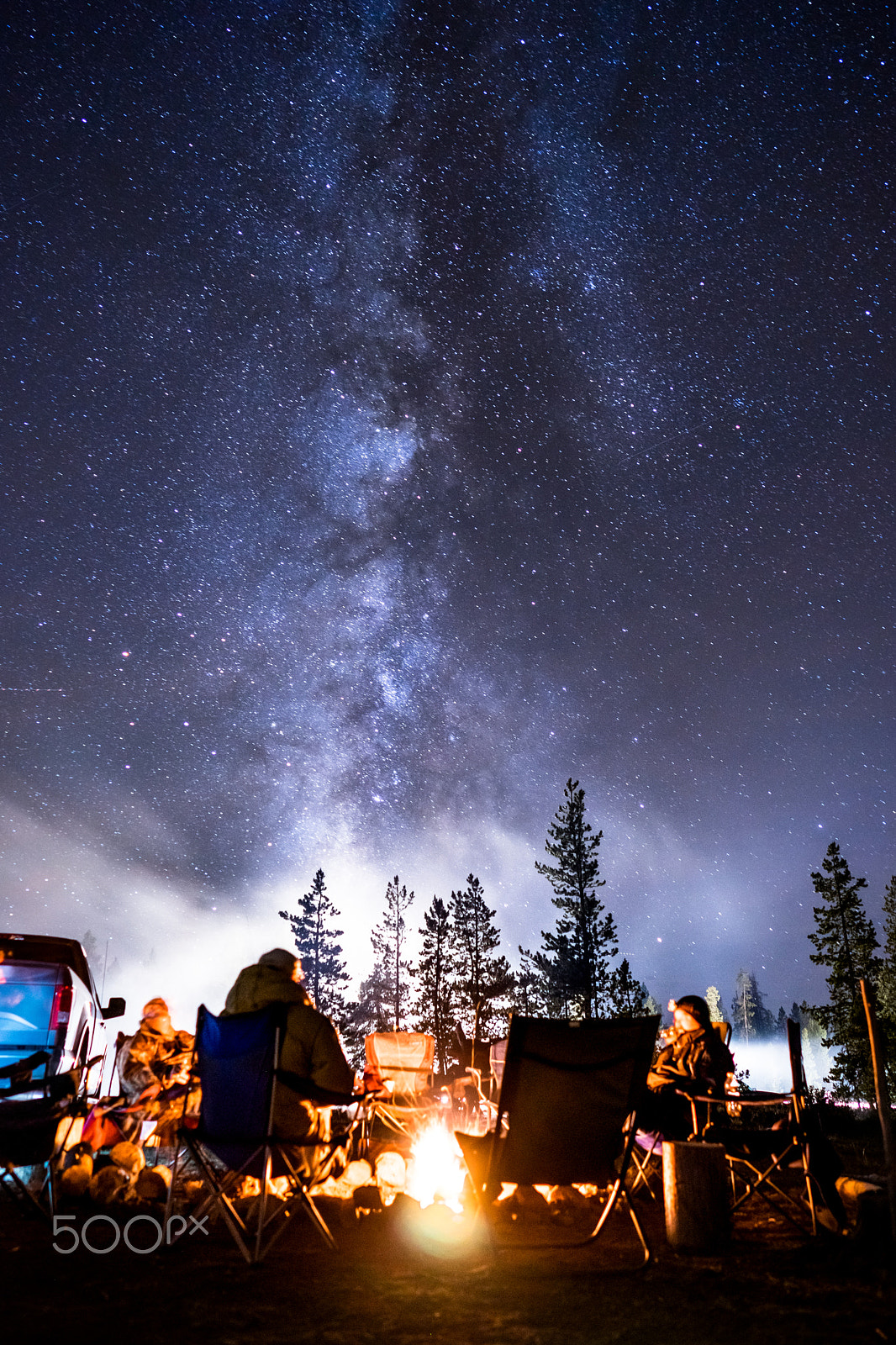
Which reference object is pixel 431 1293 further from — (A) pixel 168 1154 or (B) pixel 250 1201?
(A) pixel 168 1154

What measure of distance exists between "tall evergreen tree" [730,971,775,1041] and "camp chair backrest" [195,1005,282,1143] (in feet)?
390

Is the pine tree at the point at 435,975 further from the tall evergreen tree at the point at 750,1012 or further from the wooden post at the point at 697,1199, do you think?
the tall evergreen tree at the point at 750,1012

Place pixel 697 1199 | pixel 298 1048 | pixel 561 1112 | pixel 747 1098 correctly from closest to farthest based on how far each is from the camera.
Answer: pixel 561 1112 → pixel 697 1199 → pixel 298 1048 → pixel 747 1098

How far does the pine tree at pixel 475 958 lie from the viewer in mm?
34062

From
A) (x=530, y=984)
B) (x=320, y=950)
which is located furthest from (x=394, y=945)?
(x=530, y=984)

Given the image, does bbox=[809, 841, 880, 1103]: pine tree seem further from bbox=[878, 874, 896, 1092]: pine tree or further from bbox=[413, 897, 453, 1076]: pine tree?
bbox=[413, 897, 453, 1076]: pine tree

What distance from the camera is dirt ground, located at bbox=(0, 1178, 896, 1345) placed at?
2.33 m

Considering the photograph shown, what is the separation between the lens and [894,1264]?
10.5ft

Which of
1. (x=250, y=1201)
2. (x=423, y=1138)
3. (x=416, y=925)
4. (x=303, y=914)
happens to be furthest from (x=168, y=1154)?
(x=303, y=914)

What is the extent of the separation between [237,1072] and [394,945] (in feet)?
131

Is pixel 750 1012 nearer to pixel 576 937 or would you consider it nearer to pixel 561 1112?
pixel 576 937

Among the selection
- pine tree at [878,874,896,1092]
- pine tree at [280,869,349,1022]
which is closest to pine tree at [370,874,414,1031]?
pine tree at [280,869,349,1022]

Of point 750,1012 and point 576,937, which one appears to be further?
point 750,1012

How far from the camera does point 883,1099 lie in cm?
337
